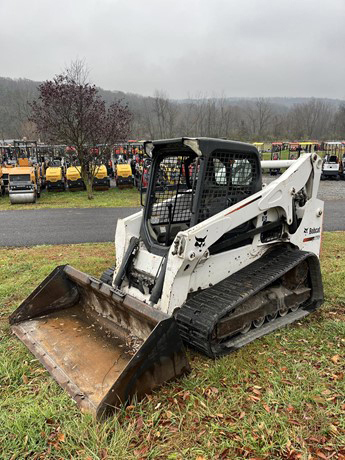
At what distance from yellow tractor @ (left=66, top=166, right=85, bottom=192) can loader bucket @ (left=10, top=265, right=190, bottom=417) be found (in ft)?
50.6

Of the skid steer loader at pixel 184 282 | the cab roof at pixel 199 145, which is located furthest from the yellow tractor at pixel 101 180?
the cab roof at pixel 199 145

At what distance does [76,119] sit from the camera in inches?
643

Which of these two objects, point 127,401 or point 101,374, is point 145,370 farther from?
point 101,374

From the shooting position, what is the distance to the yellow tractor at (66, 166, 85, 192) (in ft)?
63.0

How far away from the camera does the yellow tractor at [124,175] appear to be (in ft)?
65.1

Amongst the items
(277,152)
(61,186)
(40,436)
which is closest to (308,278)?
(40,436)

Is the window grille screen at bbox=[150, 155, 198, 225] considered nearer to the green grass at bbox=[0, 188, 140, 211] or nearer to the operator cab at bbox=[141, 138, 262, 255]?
the operator cab at bbox=[141, 138, 262, 255]

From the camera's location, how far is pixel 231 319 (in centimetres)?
383

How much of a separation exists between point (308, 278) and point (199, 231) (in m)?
2.12

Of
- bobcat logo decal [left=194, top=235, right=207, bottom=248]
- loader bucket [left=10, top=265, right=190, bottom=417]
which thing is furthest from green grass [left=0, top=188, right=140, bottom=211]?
bobcat logo decal [left=194, top=235, right=207, bottom=248]

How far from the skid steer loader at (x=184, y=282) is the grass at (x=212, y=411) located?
142 millimetres

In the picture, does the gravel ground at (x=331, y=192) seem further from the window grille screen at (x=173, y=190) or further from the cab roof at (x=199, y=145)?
the cab roof at (x=199, y=145)

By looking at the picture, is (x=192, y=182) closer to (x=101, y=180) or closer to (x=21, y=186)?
(x=21, y=186)

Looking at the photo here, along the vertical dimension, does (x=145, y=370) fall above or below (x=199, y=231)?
below
